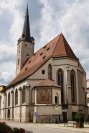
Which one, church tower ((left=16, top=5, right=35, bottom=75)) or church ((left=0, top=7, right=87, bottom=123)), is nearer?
church ((left=0, top=7, right=87, bottom=123))

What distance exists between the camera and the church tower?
66250 mm

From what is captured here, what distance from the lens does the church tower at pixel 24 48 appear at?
66.2m

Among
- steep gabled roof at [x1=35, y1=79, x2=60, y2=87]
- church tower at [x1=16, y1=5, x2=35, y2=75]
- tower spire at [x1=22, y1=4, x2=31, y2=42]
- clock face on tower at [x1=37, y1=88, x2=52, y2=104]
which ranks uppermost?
tower spire at [x1=22, y1=4, x2=31, y2=42]

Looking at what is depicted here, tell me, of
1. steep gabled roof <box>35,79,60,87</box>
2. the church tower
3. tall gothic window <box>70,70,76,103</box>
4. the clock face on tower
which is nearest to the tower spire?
the church tower

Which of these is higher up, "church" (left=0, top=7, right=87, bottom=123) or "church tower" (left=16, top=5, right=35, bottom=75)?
"church tower" (left=16, top=5, right=35, bottom=75)

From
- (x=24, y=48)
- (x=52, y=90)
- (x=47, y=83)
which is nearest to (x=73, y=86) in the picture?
(x=52, y=90)

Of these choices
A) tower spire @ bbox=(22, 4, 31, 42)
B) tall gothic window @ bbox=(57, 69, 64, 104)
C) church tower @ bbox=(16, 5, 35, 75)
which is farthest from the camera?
tower spire @ bbox=(22, 4, 31, 42)

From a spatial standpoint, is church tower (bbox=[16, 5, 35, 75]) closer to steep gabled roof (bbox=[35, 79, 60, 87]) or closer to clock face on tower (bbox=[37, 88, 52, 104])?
steep gabled roof (bbox=[35, 79, 60, 87])

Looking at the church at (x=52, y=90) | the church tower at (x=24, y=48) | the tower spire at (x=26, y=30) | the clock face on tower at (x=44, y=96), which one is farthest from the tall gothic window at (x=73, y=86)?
the tower spire at (x=26, y=30)

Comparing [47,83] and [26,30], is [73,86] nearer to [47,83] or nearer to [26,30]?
[47,83]

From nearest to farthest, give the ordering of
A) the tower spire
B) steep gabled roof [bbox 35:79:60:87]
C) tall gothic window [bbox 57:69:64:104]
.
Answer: steep gabled roof [bbox 35:79:60:87] < tall gothic window [bbox 57:69:64:104] < the tower spire

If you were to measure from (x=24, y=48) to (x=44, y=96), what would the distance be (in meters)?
26.4

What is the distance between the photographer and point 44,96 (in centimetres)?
4259

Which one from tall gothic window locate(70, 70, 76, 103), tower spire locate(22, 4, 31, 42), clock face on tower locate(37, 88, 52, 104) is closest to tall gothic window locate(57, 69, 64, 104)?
tall gothic window locate(70, 70, 76, 103)
